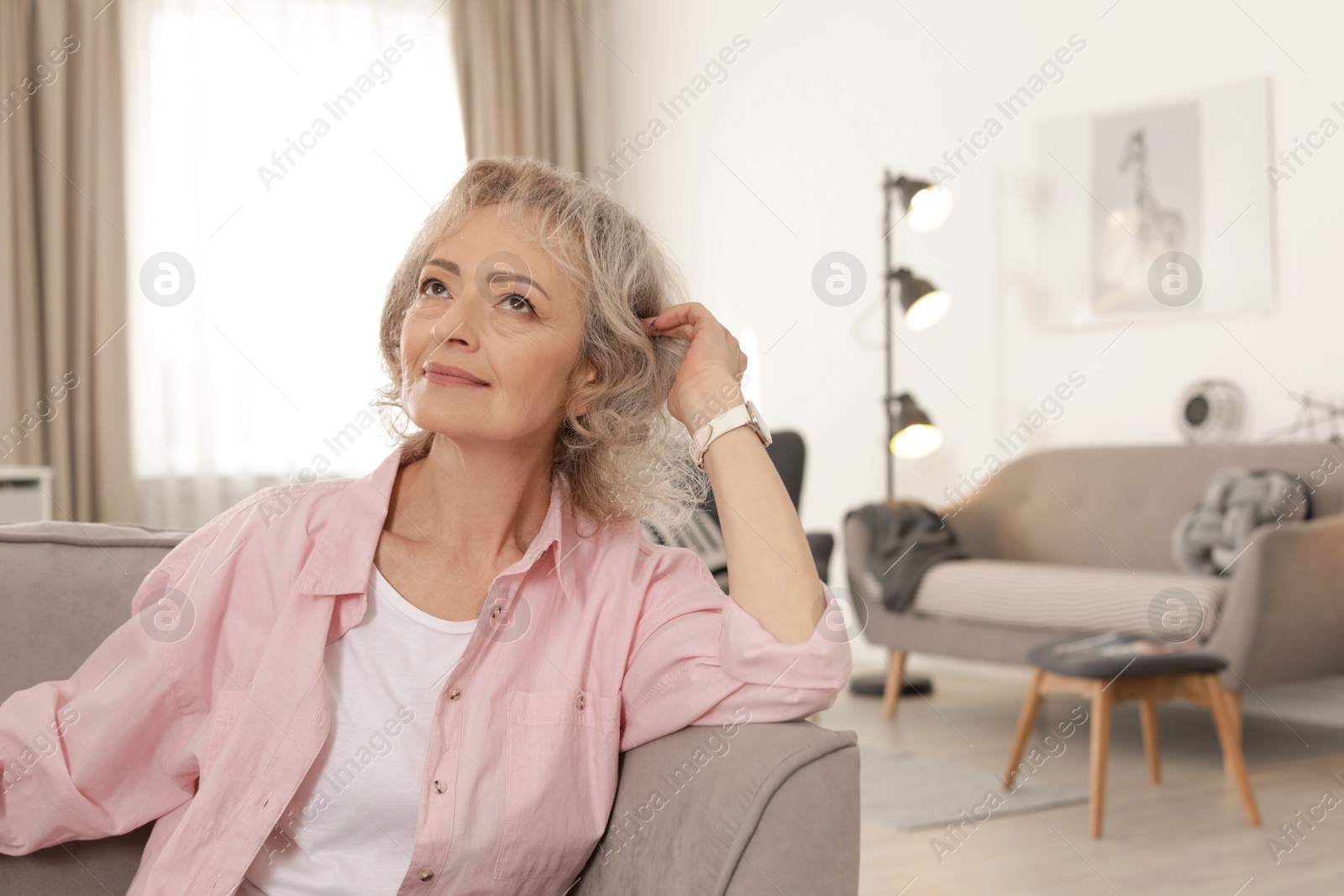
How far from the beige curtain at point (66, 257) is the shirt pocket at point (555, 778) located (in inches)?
177

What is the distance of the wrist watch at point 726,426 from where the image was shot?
1.32m

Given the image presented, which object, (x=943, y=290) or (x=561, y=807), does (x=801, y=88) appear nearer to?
(x=943, y=290)

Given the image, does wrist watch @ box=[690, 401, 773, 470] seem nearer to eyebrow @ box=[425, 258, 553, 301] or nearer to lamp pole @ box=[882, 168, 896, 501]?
eyebrow @ box=[425, 258, 553, 301]

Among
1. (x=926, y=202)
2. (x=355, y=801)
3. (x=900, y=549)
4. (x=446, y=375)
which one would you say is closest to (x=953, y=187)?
(x=926, y=202)

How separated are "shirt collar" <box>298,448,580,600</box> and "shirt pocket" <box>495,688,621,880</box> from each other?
0.12 meters

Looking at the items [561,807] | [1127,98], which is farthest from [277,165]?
[561,807]

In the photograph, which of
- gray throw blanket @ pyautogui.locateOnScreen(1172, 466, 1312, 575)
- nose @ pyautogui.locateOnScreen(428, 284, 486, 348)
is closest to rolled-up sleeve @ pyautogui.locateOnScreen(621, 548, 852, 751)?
nose @ pyautogui.locateOnScreen(428, 284, 486, 348)

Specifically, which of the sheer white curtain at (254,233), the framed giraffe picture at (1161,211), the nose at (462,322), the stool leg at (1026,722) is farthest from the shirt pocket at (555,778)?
the sheer white curtain at (254,233)

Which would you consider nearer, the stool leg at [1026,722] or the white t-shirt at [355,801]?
the white t-shirt at [355,801]

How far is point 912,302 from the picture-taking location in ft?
15.6

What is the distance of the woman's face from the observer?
49.8 inches

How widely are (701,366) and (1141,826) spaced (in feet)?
6.85

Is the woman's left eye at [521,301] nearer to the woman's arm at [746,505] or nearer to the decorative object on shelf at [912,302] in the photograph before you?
the woman's arm at [746,505]

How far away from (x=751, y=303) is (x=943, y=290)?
3.54ft
